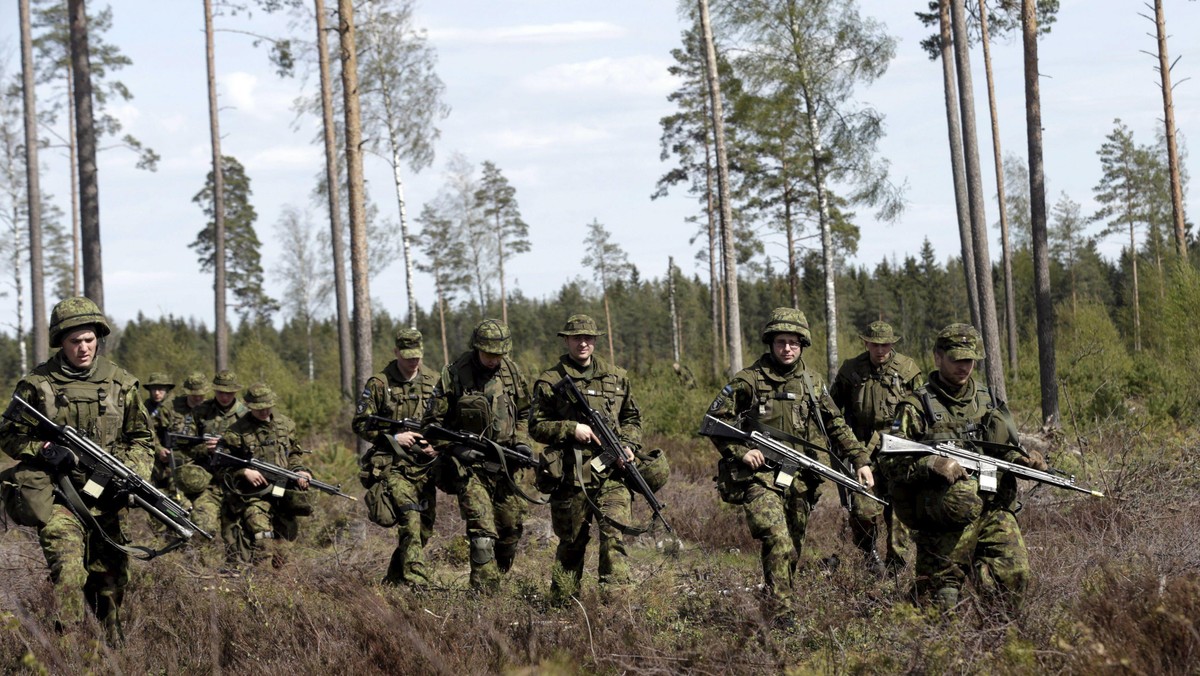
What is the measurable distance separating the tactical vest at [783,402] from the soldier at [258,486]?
465 centimetres

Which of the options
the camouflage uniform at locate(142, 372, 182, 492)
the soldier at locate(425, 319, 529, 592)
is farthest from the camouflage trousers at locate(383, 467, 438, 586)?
the camouflage uniform at locate(142, 372, 182, 492)

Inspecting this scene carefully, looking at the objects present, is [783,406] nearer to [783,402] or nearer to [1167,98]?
[783,402]

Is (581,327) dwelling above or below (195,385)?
above

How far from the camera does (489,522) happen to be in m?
7.04

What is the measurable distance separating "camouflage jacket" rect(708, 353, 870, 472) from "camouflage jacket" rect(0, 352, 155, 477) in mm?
3593

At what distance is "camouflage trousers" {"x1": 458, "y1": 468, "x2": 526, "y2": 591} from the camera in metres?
6.95

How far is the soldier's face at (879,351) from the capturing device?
793 centimetres

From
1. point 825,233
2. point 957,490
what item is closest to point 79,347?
point 957,490

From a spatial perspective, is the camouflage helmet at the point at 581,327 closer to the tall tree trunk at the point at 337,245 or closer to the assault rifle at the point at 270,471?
the assault rifle at the point at 270,471

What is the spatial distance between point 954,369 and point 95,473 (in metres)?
5.04

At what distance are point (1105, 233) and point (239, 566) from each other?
39339mm

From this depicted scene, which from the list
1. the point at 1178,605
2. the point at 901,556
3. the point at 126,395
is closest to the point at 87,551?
the point at 126,395

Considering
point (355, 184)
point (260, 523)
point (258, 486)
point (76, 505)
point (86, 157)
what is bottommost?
point (260, 523)

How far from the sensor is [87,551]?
20.0 feet
